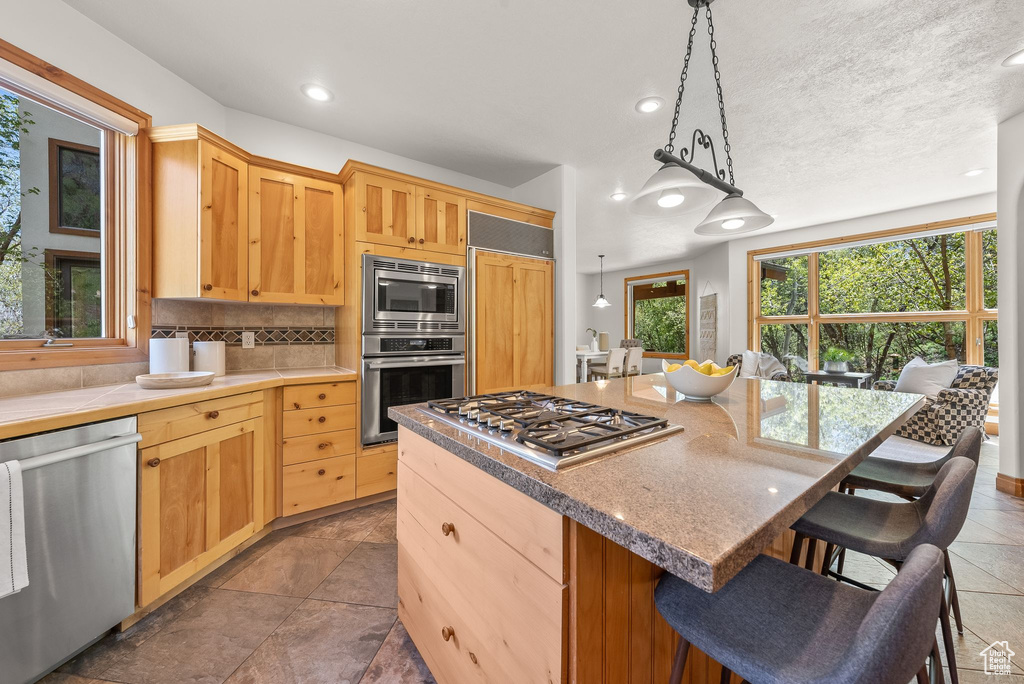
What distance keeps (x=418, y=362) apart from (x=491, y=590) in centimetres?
199

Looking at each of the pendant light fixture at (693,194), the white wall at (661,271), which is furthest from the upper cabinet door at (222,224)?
the white wall at (661,271)

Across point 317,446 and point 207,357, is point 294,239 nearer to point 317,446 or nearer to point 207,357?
point 207,357

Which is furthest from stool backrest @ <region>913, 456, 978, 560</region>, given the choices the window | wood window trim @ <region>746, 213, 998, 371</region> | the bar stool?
the window

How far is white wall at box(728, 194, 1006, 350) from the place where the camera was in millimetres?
4289

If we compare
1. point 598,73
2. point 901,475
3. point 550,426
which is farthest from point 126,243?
point 901,475

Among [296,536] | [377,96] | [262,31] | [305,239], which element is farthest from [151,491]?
[377,96]

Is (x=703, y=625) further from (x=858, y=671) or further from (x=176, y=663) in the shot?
(x=176, y=663)

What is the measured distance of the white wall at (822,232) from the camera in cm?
429

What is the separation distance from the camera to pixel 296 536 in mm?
2271

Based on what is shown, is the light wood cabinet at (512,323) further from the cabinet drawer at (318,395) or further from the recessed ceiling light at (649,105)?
the recessed ceiling light at (649,105)

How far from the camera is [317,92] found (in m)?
2.38

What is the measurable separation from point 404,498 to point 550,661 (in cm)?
79

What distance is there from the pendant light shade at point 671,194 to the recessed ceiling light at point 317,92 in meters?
2.01

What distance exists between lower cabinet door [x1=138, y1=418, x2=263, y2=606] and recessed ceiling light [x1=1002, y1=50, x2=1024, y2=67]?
4448mm
